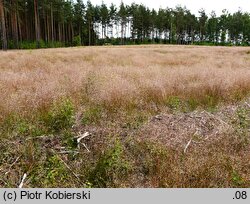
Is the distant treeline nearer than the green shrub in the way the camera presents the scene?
No

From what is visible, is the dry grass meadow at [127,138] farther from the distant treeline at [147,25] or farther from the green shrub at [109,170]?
the distant treeline at [147,25]

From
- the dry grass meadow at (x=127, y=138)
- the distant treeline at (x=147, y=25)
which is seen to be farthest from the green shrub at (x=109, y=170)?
the distant treeline at (x=147, y=25)

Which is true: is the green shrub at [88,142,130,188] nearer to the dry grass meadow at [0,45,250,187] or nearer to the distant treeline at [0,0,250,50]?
the dry grass meadow at [0,45,250,187]

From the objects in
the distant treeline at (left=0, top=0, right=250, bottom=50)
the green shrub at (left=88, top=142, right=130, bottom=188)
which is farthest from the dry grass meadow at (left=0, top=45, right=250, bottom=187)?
the distant treeline at (left=0, top=0, right=250, bottom=50)

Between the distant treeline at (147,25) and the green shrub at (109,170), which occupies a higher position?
the distant treeline at (147,25)

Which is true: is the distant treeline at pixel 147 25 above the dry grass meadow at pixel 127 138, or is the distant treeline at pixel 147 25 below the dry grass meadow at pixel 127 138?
above

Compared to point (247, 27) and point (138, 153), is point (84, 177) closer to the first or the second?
point (138, 153)

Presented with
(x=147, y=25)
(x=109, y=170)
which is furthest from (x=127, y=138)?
(x=147, y=25)

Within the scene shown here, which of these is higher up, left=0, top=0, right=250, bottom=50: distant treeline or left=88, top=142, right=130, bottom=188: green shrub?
left=0, top=0, right=250, bottom=50: distant treeline

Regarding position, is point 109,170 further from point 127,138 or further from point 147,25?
point 147,25

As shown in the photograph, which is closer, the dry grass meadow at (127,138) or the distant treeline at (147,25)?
the dry grass meadow at (127,138)

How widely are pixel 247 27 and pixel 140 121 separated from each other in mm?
84520

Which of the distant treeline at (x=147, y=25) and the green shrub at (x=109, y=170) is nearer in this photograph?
the green shrub at (x=109, y=170)

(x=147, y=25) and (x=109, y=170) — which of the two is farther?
(x=147, y=25)
